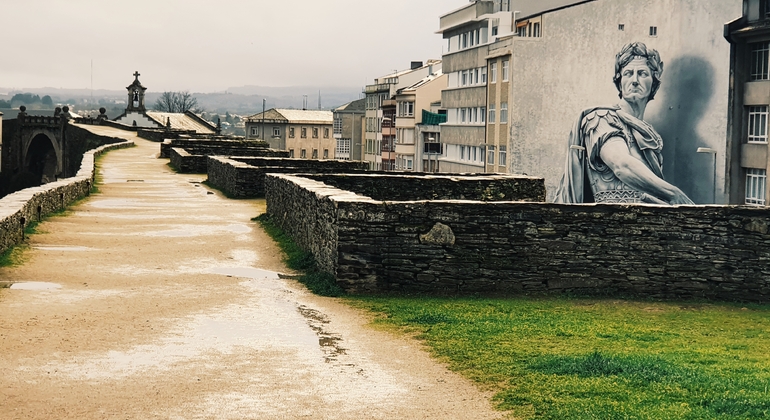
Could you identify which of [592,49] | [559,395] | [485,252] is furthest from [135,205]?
[592,49]

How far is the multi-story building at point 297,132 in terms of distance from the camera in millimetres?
155750

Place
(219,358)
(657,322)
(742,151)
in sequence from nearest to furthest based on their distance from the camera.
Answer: (219,358), (657,322), (742,151)

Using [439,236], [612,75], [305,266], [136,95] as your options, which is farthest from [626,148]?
[136,95]

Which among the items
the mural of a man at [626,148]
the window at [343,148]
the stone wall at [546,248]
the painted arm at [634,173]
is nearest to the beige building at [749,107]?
the painted arm at [634,173]

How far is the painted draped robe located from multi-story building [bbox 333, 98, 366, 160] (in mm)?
67654

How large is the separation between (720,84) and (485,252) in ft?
135

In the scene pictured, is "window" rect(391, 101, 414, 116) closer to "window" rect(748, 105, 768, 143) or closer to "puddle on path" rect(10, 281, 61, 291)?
"window" rect(748, 105, 768, 143)

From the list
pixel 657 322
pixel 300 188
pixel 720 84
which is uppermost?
pixel 720 84

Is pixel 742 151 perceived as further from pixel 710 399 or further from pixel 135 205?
pixel 710 399

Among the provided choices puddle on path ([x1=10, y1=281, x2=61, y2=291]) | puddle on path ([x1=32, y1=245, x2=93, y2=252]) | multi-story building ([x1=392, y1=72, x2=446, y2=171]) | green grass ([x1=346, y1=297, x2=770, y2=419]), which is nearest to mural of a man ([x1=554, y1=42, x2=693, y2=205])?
multi-story building ([x1=392, y1=72, x2=446, y2=171])

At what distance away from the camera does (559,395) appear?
800 centimetres

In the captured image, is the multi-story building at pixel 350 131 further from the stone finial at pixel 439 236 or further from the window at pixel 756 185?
the stone finial at pixel 439 236

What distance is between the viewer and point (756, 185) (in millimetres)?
49750

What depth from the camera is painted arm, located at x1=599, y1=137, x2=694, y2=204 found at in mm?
55531
